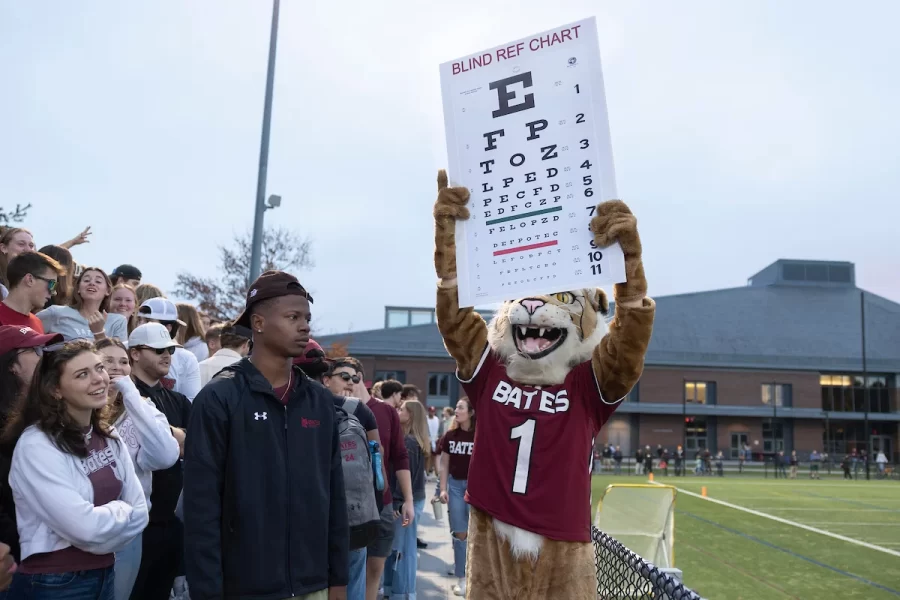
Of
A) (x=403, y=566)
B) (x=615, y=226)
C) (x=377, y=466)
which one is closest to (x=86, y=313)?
(x=377, y=466)

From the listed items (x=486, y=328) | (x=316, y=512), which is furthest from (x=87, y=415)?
(x=486, y=328)

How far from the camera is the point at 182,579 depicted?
4973mm

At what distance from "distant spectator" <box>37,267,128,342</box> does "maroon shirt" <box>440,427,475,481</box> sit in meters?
3.51

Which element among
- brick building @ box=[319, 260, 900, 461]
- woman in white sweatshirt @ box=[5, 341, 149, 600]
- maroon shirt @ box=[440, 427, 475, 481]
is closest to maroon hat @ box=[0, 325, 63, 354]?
woman in white sweatshirt @ box=[5, 341, 149, 600]

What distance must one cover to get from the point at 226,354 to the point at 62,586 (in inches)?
106

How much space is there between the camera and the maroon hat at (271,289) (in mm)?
3143

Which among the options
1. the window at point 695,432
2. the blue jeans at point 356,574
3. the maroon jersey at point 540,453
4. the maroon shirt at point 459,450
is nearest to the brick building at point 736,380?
the window at point 695,432

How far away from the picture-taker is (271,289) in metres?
3.14

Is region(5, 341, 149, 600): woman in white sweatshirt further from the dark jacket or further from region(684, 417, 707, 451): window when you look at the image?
region(684, 417, 707, 451): window

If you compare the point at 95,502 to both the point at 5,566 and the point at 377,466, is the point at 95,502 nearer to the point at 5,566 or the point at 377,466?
the point at 5,566

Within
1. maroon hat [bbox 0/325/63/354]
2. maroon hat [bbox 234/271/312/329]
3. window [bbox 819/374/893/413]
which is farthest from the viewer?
window [bbox 819/374/893/413]

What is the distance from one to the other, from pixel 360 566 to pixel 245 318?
2.31m

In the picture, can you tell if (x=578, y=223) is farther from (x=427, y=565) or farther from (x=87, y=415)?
(x=427, y=565)

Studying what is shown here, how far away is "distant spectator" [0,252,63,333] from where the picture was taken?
473cm
